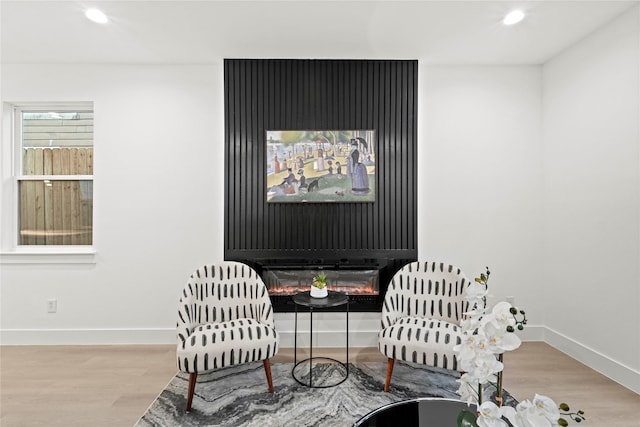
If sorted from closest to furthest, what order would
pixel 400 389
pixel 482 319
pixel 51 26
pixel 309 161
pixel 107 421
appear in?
pixel 482 319 < pixel 107 421 < pixel 400 389 < pixel 51 26 < pixel 309 161

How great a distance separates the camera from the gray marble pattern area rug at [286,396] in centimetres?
214

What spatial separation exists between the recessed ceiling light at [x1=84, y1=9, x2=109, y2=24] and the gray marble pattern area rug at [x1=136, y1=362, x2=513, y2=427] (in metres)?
2.80

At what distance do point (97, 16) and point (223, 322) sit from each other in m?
2.49

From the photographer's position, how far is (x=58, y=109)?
138 inches

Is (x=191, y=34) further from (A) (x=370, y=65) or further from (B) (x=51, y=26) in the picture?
(A) (x=370, y=65)

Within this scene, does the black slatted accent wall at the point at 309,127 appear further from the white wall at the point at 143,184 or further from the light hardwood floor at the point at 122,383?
the light hardwood floor at the point at 122,383

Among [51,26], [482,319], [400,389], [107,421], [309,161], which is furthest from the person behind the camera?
[309,161]

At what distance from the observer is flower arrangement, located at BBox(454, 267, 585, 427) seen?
0.84 meters

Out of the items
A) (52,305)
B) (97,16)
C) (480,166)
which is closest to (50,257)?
(52,305)

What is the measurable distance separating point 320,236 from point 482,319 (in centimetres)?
248

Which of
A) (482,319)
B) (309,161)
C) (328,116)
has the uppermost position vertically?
(328,116)

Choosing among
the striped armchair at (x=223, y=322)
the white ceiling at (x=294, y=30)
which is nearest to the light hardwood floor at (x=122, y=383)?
the striped armchair at (x=223, y=322)

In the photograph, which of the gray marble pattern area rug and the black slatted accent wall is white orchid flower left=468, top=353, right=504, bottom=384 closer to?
the gray marble pattern area rug

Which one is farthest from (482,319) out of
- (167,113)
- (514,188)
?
(167,113)
